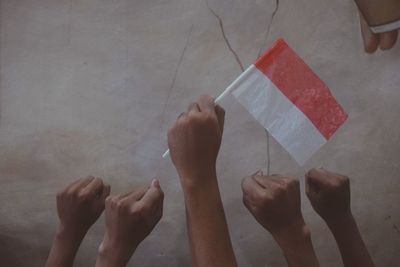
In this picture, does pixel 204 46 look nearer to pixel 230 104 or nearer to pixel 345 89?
pixel 230 104

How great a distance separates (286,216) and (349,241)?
0.22 meters

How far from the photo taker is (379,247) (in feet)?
4.06

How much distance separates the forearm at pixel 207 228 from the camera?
94 centimetres

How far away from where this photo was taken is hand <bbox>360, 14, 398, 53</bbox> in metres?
1.25

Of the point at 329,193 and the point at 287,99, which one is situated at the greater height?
the point at 287,99

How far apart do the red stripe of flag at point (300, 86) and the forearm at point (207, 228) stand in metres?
0.25

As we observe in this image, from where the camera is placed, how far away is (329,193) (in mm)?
1043

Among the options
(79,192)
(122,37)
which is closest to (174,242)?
(79,192)

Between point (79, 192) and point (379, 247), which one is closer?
point (79, 192)

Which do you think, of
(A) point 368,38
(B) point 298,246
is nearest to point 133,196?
(B) point 298,246

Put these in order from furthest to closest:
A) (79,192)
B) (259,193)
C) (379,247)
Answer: (379,247), (79,192), (259,193)

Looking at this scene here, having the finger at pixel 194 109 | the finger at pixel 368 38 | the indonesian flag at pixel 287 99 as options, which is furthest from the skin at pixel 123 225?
the finger at pixel 368 38

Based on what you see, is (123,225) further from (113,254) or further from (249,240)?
(249,240)

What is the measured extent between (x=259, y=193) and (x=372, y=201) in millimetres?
446
